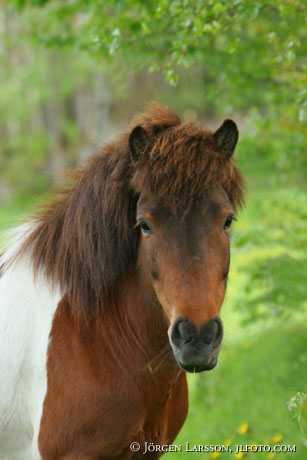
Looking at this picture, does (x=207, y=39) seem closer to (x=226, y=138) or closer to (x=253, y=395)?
(x=226, y=138)

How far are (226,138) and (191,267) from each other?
0.74 metres

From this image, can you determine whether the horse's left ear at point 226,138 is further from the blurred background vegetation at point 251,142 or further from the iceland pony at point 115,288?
the blurred background vegetation at point 251,142

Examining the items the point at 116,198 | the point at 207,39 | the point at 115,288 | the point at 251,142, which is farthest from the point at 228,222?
the point at 251,142

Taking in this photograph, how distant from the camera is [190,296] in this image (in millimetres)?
3475

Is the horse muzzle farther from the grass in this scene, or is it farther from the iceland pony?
the grass

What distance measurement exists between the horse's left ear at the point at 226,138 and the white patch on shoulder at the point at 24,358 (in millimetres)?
1150

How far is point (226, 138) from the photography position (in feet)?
12.7

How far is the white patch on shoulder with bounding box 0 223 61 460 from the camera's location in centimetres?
402

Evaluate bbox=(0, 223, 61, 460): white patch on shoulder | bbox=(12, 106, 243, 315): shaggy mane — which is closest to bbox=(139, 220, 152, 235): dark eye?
bbox=(12, 106, 243, 315): shaggy mane

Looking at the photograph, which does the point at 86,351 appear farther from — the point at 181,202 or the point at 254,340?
the point at 254,340

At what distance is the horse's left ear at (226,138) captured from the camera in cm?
384

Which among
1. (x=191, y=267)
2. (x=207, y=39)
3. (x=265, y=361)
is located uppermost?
(x=207, y=39)

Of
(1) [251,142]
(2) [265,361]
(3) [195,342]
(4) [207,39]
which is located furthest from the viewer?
(2) [265,361]

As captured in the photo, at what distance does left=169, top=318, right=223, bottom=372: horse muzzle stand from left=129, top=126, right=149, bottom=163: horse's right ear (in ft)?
2.93
